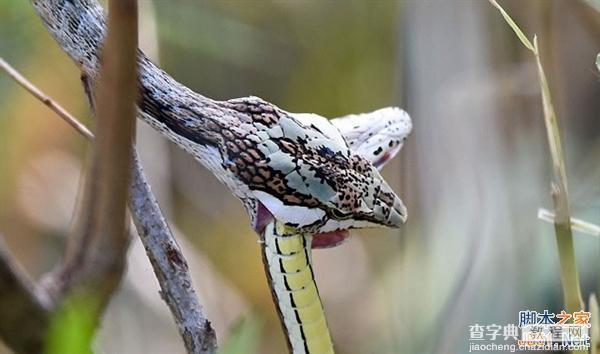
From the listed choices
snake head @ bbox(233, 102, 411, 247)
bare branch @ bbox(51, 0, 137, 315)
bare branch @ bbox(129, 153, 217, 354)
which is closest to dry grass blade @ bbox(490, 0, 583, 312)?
snake head @ bbox(233, 102, 411, 247)

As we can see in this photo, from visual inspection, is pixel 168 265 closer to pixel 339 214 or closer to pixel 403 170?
pixel 339 214

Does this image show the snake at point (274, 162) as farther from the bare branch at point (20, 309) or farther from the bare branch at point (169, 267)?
the bare branch at point (20, 309)

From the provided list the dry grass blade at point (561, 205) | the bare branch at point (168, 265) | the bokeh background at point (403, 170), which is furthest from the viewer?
the bokeh background at point (403, 170)

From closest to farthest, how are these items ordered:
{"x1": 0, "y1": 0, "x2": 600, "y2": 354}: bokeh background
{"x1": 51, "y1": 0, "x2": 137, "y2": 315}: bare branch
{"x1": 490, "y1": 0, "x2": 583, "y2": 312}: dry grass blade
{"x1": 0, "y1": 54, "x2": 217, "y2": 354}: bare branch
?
{"x1": 51, "y1": 0, "x2": 137, "y2": 315}: bare branch, {"x1": 0, "y1": 54, "x2": 217, "y2": 354}: bare branch, {"x1": 490, "y1": 0, "x2": 583, "y2": 312}: dry grass blade, {"x1": 0, "y1": 0, "x2": 600, "y2": 354}: bokeh background

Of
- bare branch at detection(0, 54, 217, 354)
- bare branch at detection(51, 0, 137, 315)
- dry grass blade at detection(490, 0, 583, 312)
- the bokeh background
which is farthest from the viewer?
the bokeh background

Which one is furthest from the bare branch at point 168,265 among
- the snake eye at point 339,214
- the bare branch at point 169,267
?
the snake eye at point 339,214

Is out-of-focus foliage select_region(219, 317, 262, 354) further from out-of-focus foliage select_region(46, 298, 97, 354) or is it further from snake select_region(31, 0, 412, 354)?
snake select_region(31, 0, 412, 354)

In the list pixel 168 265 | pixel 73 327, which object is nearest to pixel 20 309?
pixel 73 327
